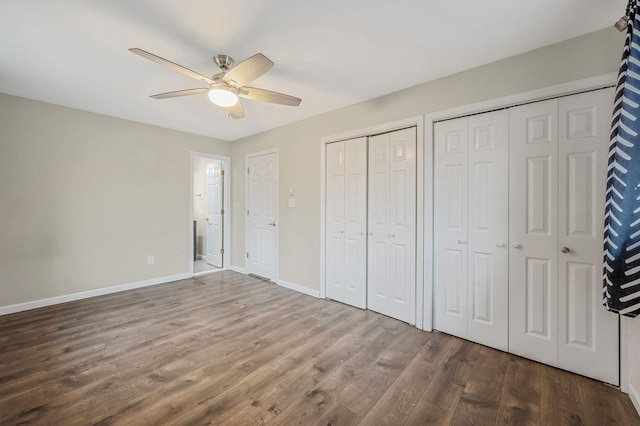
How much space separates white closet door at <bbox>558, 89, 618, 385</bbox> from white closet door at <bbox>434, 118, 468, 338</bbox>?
2.20 ft

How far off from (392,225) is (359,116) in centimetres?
139

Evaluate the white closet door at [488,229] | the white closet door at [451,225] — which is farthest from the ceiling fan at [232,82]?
the white closet door at [488,229]

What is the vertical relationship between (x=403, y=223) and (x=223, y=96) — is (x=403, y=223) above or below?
below

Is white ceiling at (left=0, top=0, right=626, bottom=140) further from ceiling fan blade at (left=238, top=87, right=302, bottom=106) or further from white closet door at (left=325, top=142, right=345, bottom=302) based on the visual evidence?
white closet door at (left=325, top=142, right=345, bottom=302)

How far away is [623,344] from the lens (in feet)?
5.76

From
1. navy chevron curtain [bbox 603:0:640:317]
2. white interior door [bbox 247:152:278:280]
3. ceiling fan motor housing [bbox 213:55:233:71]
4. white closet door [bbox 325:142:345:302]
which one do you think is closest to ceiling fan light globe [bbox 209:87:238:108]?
ceiling fan motor housing [bbox 213:55:233:71]

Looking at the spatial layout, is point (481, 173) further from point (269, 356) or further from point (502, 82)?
point (269, 356)

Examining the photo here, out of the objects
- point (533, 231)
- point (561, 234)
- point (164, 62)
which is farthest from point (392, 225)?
point (164, 62)

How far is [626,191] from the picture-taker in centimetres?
147

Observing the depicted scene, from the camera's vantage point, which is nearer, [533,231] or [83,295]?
[533,231]

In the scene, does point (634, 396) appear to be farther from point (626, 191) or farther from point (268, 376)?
point (268, 376)

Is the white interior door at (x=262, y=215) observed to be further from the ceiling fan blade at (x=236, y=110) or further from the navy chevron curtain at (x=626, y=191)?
the navy chevron curtain at (x=626, y=191)

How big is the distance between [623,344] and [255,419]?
97.4 inches

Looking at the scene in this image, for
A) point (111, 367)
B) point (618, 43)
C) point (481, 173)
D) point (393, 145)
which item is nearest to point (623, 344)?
point (481, 173)
